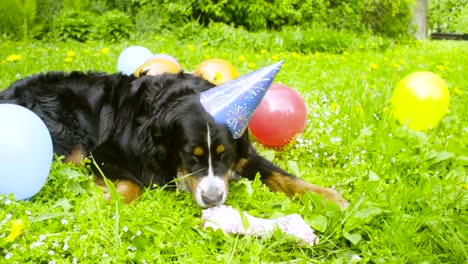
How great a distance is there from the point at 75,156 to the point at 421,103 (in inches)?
114

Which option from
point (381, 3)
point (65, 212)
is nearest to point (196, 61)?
point (65, 212)

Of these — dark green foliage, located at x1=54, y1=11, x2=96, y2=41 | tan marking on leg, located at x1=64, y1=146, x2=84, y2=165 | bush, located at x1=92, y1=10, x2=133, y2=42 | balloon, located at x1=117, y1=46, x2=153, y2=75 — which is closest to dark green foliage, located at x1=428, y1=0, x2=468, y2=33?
bush, located at x1=92, y1=10, x2=133, y2=42

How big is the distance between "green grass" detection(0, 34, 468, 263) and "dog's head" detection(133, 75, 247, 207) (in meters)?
0.17

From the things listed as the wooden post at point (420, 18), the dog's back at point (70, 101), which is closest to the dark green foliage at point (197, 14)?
the wooden post at point (420, 18)

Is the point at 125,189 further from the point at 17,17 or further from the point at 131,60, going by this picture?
the point at 17,17

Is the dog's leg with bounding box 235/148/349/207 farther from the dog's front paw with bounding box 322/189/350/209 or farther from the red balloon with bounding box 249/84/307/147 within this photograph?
the red balloon with bounding box 249/84/307/147

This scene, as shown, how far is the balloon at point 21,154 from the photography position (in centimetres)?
246

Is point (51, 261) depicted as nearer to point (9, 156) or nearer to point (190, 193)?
point (9, 156)

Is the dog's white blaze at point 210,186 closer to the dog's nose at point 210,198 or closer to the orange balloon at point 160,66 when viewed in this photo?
the dog's nose at point 210,198

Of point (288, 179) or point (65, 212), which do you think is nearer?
point (65, 212)

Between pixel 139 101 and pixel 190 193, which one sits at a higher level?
pixel 139 101

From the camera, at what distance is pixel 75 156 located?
3.44m

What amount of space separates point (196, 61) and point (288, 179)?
436cm

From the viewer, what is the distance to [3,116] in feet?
8.27
